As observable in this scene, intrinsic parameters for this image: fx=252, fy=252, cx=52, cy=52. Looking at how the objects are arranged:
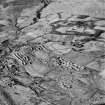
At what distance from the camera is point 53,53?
1668mm

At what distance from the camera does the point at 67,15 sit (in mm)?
2162

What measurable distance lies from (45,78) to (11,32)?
2.36 ft

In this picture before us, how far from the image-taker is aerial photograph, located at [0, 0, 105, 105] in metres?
1.34

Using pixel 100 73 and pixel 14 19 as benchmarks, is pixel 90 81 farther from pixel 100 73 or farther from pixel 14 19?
pixel 14 19

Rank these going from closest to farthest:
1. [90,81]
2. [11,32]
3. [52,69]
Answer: [90,81] < [52,69] < [11,32]

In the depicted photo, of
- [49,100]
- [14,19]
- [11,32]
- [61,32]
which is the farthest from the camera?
[14,19]

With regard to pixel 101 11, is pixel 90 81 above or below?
below

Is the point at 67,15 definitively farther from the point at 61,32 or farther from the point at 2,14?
the point at 2,14

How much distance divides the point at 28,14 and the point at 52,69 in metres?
0.94

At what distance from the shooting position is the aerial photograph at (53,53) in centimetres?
134

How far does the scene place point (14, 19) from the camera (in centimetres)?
228

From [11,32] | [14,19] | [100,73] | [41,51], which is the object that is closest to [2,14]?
Answer: [14,19]

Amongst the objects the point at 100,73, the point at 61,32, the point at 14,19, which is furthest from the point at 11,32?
the point at 100,73

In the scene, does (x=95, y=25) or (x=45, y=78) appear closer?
(x=45, y=78)
